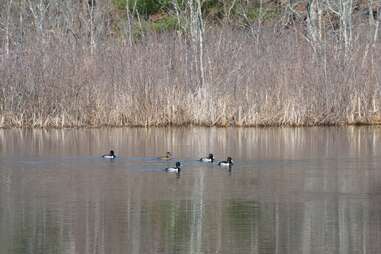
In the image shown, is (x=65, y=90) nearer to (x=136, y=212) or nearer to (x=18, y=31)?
(x=18, y=31)

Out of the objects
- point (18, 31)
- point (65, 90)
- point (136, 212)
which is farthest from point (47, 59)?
point (136, 212)

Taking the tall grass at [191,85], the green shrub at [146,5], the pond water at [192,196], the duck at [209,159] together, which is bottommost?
the pond water at [192,196]

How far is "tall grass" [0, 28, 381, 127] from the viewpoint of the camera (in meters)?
21.6

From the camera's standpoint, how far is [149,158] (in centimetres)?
1606

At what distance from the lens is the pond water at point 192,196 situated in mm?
9219

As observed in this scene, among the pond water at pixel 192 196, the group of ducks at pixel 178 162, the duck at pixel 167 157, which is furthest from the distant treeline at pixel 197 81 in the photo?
the duck at pixel 167 157

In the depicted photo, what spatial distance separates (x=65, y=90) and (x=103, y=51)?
46.9 inches

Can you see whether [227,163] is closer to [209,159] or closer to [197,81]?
[209,159]

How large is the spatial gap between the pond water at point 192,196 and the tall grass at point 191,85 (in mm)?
2270

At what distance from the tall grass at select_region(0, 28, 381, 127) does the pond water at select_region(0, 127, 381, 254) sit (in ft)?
7.45

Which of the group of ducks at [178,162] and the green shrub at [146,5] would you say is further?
the green shrub at [146,5]

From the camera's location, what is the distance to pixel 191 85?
72.0 feet

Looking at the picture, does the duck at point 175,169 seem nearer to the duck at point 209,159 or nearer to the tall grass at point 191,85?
the duck at point 209,159

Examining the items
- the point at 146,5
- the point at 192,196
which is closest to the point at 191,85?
the point at 192,196
